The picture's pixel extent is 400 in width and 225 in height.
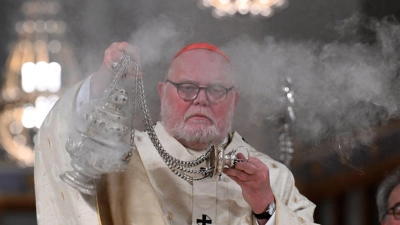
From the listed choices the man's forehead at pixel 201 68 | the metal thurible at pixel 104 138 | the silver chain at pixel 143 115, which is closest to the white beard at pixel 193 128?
the man's forehead at pixel 201 68

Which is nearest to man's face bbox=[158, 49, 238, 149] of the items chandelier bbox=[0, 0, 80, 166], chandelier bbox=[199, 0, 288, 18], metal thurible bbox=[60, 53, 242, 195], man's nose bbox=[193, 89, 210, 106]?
man's nose bbox=[193, 89, 210, 106]

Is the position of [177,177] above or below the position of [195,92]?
below

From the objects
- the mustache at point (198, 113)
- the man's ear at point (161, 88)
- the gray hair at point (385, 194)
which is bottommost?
the gray hair at point (385, 194)

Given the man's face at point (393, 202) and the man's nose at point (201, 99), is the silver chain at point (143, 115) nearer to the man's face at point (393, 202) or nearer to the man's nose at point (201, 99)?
the man's nose at point (201, 99)

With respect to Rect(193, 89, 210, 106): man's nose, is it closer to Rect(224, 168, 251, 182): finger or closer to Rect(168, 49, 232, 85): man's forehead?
Rect(168, 49, 232, 85): man's forehead

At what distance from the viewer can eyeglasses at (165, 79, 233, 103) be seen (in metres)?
2.56

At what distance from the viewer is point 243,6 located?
4.89 metres

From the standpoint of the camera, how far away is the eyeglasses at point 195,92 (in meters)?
2.56

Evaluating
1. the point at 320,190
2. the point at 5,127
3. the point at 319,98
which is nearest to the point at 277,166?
the point at 319,98

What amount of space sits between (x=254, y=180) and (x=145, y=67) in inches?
36.7

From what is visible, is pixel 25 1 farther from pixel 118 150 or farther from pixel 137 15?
pixel 118 150

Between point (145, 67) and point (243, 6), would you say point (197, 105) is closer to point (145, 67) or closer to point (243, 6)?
point (145, 67)

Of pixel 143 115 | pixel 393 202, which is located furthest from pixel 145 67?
pixel 393 202

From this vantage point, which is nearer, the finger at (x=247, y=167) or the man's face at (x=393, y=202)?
the finger at (x=247, y=167)
